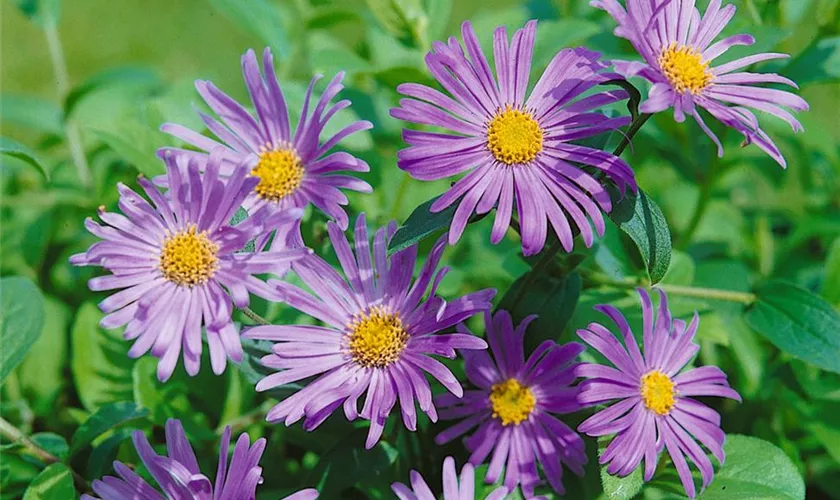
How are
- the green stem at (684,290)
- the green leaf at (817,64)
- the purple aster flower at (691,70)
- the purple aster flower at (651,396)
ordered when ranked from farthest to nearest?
the green leaf at (817,64) → the green stem at (684,290) → the purple aster flower at (651,396) → the purple aster flower at (691,70)

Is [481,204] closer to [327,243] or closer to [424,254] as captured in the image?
[327,243]

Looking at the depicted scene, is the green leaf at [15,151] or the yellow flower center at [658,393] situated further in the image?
the green leaf at [15,151]

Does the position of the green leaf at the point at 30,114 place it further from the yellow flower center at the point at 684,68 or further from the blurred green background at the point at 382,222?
the yellow flower center at the point at 684,68

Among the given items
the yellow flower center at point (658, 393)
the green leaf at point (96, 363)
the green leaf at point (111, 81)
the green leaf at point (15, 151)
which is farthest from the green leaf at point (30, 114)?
the yellow flower center at point (658, 393)

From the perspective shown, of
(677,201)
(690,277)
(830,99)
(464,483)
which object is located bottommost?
(464,483)

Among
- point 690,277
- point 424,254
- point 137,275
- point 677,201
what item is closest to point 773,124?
point 677,201

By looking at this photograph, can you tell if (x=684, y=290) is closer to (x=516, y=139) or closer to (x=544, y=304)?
(x=544, y=304)

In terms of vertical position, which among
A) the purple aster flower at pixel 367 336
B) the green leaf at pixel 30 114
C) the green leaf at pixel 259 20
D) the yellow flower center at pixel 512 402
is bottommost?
the yellow flower center at pixel 512 402
